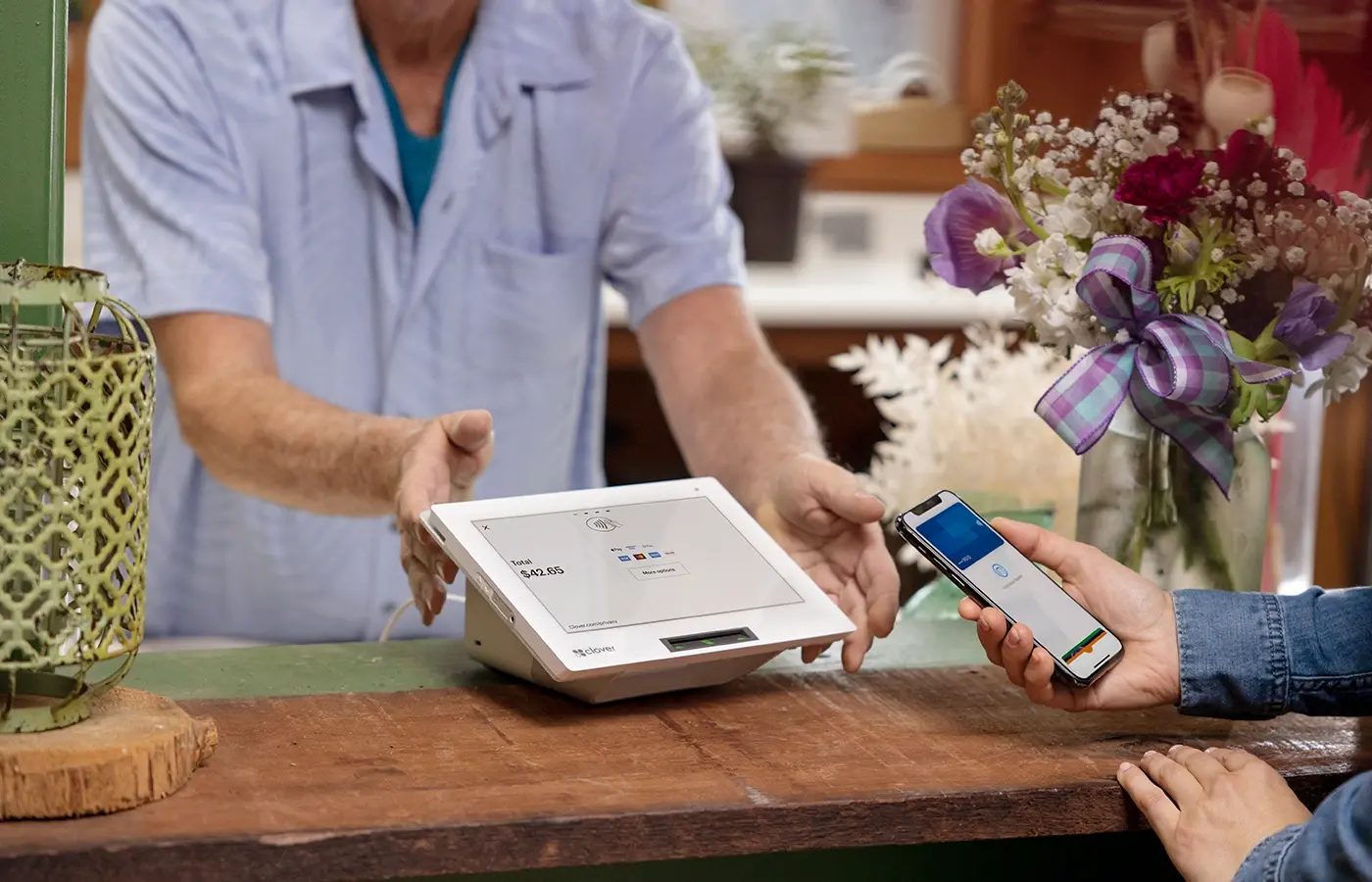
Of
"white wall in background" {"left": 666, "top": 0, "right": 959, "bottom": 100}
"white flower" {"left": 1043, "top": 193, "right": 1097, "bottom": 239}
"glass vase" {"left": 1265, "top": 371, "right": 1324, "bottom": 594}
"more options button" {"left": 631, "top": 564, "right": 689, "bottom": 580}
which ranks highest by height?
"white wall in background" {"left": 666, "top": 0, "right": 959, "bottom": 100}

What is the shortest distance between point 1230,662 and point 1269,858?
7.6 inches

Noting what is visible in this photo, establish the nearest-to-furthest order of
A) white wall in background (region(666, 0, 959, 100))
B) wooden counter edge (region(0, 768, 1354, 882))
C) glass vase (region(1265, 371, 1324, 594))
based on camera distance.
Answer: wooden counter edge (region(0, 768, 1354, 882)), glass vase (region(1265, 371, 1324, 594)), white wall in background (region(666, 0, 959, 100))

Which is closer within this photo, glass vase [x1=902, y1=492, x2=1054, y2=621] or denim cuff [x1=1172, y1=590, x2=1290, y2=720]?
denim cuff [x1=1172, y1=590, x2=1290, y2=720]

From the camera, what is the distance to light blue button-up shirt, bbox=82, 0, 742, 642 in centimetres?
174

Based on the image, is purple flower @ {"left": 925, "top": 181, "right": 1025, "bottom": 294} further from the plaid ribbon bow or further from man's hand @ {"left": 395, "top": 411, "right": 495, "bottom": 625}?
man's hand @ {"left": 395, "top": 411, "right": 495, "bottom": 625}

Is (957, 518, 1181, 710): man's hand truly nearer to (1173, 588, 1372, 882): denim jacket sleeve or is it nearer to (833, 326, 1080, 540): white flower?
(1173, 588, 1372, 882): denim jacket sleeve

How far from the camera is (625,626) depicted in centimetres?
103

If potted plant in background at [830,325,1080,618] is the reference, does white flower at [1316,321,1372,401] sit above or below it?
above

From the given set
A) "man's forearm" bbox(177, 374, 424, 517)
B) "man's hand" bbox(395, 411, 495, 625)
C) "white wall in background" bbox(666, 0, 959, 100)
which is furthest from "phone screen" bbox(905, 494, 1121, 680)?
"white wall in background" bbox(666, 0, 959, 100)

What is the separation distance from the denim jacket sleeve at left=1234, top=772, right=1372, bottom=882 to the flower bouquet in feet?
0.99

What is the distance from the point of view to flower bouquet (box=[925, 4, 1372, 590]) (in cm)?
104

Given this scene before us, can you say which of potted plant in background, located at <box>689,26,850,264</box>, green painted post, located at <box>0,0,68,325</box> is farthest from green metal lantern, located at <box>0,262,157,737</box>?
potted plant in background, located at <box>689,26,850,264</box>

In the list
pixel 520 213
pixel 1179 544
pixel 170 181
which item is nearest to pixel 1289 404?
pixel 1179 544

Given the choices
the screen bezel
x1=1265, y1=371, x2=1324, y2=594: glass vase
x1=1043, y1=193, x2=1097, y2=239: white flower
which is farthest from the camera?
x1=1265, y1=371, x2=1324, y2=594: glass vase
